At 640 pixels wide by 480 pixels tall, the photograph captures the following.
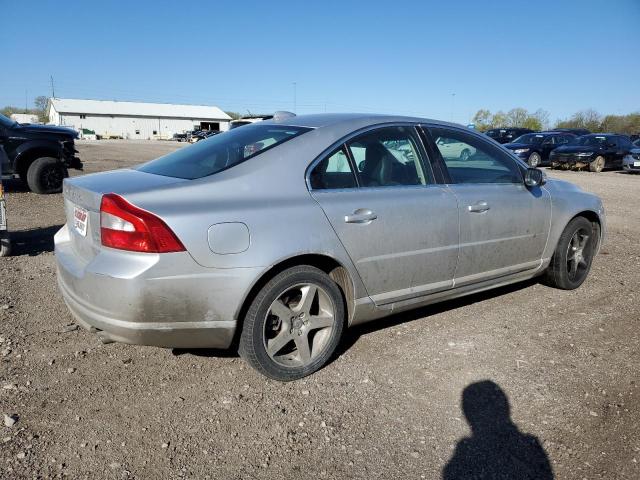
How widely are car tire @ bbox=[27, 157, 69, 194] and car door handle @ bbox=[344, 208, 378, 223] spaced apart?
30.9 ft

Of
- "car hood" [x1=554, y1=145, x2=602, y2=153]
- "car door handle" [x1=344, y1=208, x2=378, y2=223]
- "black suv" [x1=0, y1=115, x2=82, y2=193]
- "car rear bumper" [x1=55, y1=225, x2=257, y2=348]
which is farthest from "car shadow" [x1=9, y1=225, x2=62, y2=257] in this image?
"car hood" [x1=554, y1=145, x2=602, y2=153]

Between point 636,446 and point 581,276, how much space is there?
8.99 ft

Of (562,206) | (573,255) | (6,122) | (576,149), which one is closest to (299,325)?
(562,206)

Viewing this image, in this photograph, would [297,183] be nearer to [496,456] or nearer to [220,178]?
[220,178]

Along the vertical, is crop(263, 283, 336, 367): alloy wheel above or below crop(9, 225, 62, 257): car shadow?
above

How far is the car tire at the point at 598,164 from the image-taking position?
2103 cm

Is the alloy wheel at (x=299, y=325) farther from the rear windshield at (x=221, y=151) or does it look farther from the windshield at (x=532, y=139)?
the windshield at (x=532, y=139)

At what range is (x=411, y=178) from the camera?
3725 millimetres

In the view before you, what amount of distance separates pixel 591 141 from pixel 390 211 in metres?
21.7

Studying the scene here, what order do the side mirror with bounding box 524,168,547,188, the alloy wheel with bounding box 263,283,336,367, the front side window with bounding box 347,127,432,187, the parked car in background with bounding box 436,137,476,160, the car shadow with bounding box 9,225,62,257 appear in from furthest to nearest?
the car shadow with bounding box 9,225,62,257
the side mirror with bounding box 524,168,547,188
the parked car in background with bounding box 436,137,476,160
the front side window with bounding box 347,127,432,187
the alloy wheel with bounding box 263,283,336,367

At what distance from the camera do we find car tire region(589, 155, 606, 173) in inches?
828

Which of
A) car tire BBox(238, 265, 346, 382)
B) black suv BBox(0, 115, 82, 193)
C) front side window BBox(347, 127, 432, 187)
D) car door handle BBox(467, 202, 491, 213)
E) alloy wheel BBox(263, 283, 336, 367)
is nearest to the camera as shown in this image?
car tire BBox(238, 265, 346, 382)

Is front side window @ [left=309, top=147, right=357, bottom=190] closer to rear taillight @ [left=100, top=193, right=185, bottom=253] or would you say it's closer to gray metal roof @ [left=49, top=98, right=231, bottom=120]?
rear taillight @ [left=100, top=193, right=185, bottom=253]

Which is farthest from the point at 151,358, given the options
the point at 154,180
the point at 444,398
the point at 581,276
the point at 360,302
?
the point at 581,276
